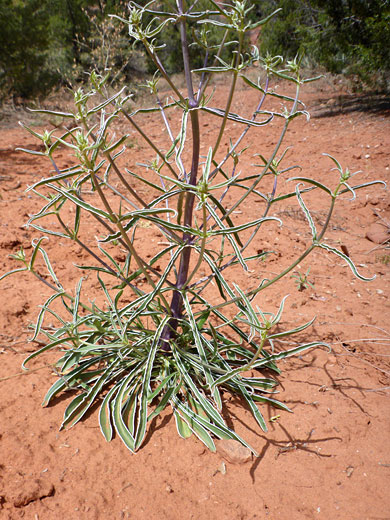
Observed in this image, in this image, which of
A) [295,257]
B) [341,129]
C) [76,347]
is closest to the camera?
[76,347]

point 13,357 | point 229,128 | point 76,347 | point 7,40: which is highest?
point 7,40

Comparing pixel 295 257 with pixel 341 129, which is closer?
pixel 295 257

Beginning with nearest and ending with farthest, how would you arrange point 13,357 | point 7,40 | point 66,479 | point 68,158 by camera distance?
1. point 66,479
2. point 13,357
3. point 68,158
4. point 7,40

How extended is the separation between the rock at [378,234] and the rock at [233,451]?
2510mm

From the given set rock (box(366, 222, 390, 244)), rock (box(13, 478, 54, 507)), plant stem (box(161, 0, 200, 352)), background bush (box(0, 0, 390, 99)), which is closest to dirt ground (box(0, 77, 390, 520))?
rock (box(13, 478, 54, 507))

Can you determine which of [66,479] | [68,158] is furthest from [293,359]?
[68,158]

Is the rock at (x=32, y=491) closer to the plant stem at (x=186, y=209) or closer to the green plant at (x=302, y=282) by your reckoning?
the plant stem at (x=186, y=209)

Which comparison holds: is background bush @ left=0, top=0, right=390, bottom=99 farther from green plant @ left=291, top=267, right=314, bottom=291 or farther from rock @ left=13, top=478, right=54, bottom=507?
rock @ left=13, top=478, right=54, bottom=507

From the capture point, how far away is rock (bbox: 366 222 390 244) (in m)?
3.45

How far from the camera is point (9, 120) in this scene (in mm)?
8188

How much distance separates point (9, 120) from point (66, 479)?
8288 mm

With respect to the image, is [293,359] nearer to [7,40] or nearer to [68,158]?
[68,158]

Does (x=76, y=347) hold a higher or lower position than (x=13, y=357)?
higher

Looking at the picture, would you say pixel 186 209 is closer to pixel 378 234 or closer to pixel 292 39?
pixel 378 234
